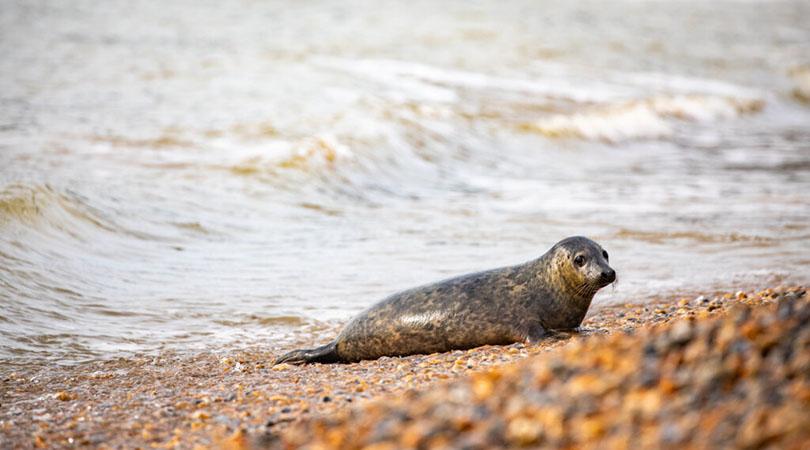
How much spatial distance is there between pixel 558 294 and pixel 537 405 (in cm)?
322

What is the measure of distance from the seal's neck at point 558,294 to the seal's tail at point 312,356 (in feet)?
4.52

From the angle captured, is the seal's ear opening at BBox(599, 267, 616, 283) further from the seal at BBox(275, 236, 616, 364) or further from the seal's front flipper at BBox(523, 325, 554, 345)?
the seal's front flipper at BBox(523, 325, 554, 345)

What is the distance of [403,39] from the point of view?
2942 cm

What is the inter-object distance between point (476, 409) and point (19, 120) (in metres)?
13.9

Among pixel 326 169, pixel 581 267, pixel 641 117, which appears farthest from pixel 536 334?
pixel 641 117

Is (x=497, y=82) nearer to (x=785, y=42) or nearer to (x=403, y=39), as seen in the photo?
(x=403, y=39)

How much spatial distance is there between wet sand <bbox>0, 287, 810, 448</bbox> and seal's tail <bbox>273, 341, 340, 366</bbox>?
917mm

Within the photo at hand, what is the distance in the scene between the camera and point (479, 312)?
6.21 metres

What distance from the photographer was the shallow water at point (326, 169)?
26.6ft

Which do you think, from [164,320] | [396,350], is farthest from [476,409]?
[164,320]

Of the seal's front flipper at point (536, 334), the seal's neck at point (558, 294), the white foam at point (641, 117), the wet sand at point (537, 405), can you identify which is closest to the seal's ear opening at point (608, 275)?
the seal's neck at point (558, 294)

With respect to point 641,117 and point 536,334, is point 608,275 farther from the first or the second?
point 641,117

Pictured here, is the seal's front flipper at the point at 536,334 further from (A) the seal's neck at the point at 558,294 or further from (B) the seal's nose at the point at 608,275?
(B) the seal's nose at the point at 608,275

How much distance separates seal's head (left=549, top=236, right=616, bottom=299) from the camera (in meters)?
6.10
